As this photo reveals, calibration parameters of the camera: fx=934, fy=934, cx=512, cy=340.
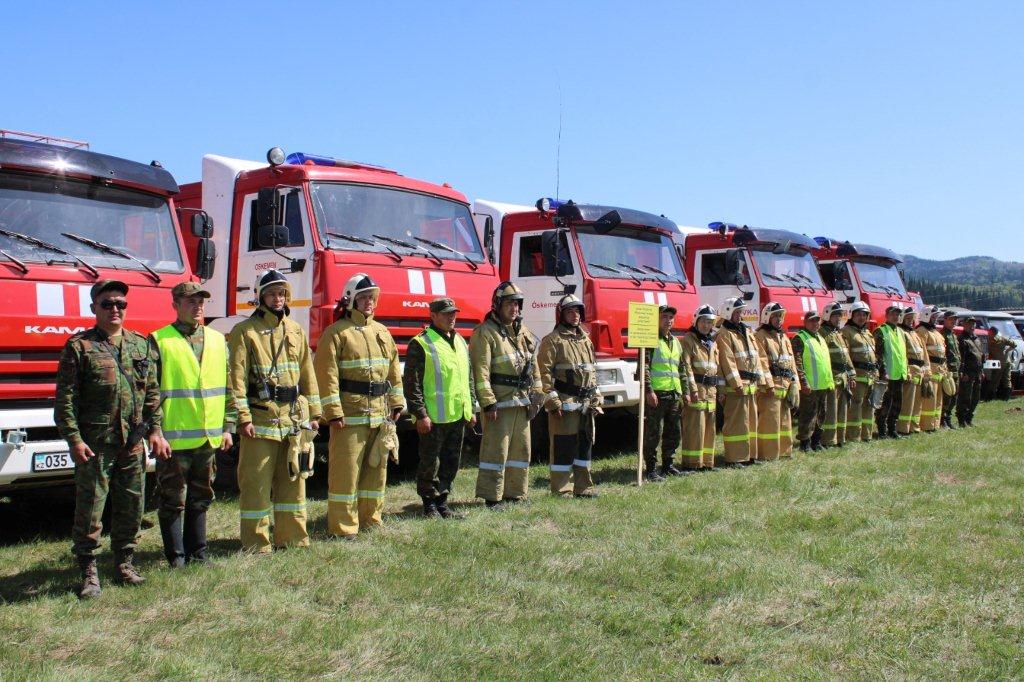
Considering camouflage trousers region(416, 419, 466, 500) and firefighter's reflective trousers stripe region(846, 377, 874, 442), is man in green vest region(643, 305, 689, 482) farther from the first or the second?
firefighter's reflective trousers stripe region(846, 377, 874, 442)

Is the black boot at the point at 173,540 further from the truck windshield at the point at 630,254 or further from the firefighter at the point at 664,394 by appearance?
the truck windshield at the point at 630,254

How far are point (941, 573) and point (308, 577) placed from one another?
155 inches

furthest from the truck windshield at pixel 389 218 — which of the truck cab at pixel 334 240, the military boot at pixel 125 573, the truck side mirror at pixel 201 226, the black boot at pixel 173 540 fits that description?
the military boot at pixel 125 573

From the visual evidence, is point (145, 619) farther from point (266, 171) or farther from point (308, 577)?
point (266, 171)

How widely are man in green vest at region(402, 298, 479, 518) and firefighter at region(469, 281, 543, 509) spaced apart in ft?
0.80

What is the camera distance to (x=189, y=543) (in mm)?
5949

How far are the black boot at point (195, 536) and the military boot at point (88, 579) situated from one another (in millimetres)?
719

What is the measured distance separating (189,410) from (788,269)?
32.1 feet

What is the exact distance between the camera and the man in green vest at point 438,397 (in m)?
7.31

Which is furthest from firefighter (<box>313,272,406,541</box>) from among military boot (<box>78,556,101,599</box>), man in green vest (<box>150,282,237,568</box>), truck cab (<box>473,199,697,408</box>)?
truck cab (<box>473,199,697,408</box>)

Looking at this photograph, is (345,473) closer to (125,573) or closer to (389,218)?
(125,573)

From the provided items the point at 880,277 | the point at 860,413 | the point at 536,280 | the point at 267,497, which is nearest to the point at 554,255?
the point at 536,280

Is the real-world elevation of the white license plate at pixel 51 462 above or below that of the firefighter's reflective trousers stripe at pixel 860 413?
above

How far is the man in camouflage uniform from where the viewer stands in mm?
5141
